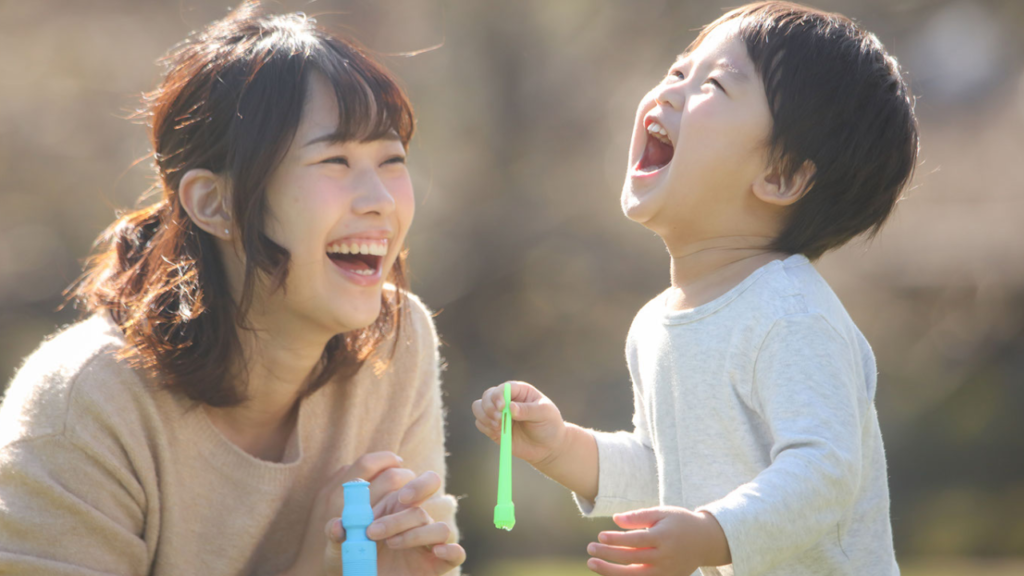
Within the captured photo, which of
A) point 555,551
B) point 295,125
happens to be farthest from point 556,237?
point 295,125

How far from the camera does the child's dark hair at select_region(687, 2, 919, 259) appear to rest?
1.63 meters

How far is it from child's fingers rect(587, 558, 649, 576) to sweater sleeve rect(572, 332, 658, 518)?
1.62ft

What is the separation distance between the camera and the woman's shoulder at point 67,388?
1.90 m

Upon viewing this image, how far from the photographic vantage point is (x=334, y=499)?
82.0 inches

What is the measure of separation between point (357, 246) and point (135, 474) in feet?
2.14

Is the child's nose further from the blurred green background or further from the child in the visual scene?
the blurred green background

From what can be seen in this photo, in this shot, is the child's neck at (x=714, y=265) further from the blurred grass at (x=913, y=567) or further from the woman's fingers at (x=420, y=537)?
the blurred grass at (x=913, y=567)

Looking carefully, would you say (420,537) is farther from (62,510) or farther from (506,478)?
(62,510)

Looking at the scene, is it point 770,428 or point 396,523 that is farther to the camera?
point 396,523

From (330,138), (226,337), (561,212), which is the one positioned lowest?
(226,337)

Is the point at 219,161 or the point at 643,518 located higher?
the point at 219,161

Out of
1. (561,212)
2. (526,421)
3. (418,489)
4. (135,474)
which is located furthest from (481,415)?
(561,212)

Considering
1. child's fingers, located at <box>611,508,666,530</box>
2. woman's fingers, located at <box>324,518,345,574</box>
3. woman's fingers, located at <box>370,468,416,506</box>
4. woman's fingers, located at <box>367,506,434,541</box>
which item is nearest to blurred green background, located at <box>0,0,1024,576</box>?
woman's fingers, located at <box>370,468,416,506</box>

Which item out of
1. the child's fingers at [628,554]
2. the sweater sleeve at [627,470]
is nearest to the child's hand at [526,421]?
the sweater sleeve at [627,470]
